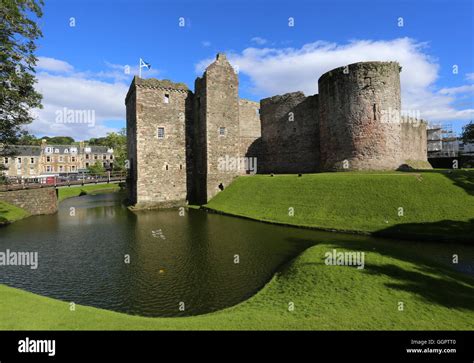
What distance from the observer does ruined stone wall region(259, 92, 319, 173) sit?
40.9 m

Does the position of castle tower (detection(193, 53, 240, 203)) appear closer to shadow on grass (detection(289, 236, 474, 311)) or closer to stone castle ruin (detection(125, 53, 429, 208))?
stone castle ruin (detection(125, 53, 429, 208))

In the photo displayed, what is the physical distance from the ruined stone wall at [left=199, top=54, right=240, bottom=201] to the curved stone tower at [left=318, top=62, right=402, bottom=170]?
46.7 feet

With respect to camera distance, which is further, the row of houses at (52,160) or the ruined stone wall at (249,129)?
the row of houses at (52,160)

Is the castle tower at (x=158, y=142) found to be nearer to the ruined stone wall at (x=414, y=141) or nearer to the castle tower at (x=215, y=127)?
the castle tower at (x=215, y=127)

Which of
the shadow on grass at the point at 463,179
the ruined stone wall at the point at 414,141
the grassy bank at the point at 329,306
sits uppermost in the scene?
the ruined stone wall at the point at 414,141

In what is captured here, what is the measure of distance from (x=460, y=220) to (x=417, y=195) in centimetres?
377

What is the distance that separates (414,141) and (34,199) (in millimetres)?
53626

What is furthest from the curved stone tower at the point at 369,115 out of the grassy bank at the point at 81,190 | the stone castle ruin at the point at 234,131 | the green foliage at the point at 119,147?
the green foliage at the point at 119,147

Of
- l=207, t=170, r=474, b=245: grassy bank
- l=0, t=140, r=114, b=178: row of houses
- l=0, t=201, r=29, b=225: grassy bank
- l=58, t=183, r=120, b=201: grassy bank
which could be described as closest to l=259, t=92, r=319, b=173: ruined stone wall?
l=207, t=170, r=474, b=245: grassy bank

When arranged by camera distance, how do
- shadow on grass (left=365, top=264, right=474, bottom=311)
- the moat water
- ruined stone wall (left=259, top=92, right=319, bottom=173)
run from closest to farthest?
shadow on grass (left=365, top=264, right=474, bottom=311) < the moat water < ruined stone wall (left=259, top=92, right=319, bottom=173)

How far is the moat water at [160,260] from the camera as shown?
36.1 ft

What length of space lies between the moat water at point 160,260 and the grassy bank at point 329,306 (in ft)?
4.57
